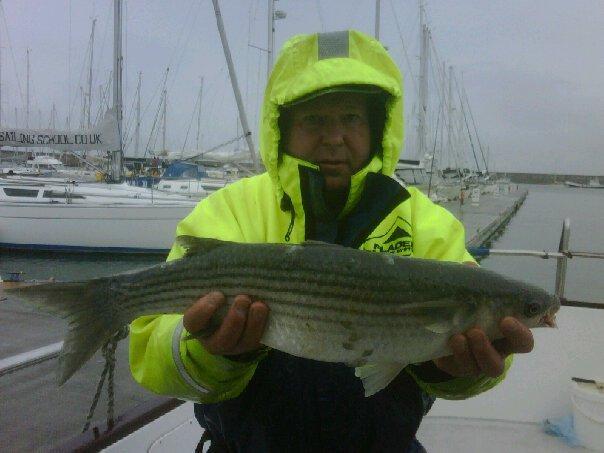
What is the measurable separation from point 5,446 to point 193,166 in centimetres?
2524

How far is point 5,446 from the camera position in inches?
171

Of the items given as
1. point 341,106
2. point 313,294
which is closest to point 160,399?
point 313,294

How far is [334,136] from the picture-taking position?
3.03m

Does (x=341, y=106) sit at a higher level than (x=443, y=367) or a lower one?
higher

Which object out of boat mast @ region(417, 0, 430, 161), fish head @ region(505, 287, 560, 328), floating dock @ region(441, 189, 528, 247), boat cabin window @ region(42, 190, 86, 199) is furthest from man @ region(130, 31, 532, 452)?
boat mast @ region(417, 0, 430, 161)

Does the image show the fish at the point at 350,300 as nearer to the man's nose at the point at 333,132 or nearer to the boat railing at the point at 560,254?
the man's nose at the point at 333,132

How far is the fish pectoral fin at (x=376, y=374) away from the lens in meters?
2.37

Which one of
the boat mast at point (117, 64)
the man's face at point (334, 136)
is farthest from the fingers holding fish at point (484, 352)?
the boat mast at point (117, 64)

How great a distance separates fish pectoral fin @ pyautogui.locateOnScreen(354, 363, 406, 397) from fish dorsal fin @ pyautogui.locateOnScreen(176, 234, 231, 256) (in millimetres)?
858

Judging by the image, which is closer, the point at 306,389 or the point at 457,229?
the point at 306,389

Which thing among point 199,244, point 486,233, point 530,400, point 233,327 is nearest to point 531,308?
point 233,327

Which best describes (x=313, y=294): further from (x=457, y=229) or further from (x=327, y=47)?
(x=327, y=47)

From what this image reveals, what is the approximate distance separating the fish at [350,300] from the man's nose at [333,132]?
79cm

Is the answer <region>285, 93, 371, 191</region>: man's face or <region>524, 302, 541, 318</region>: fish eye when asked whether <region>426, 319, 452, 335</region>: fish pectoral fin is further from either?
<region>285, 93, 371, 191</region>: man's face
